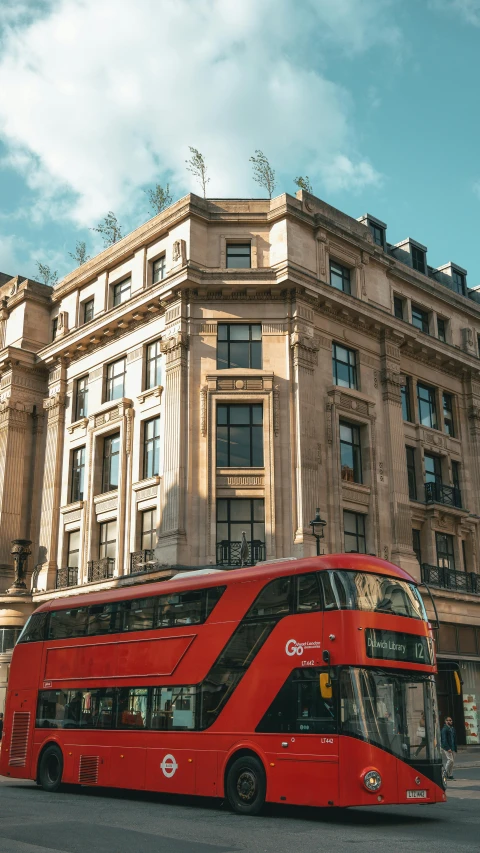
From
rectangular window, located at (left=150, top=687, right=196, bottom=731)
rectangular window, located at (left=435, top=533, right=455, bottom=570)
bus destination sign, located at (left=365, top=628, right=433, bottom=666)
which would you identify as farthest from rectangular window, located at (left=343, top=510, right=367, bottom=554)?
bus destination sign, located at (left=365, top=628, right=433, bottom=666)

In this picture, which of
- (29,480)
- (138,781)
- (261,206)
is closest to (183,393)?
(261,206)

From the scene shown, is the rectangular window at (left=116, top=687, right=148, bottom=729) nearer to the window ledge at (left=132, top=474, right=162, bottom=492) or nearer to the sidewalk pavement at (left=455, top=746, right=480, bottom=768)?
the sidewalk pavement at (left=455, top=746, right=480, bottom=768)

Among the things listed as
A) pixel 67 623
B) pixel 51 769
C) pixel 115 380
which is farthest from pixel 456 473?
pixel 51 769

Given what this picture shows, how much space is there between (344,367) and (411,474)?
234 inches

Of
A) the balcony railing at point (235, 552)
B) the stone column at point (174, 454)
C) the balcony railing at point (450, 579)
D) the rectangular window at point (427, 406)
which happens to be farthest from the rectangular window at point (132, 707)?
the rectangular window at point (427, 406)

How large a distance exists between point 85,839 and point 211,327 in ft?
77.0

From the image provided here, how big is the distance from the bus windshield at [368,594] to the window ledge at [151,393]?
65.2ft

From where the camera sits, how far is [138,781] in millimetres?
16422

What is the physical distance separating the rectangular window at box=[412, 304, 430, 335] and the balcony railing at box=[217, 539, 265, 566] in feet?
50.8

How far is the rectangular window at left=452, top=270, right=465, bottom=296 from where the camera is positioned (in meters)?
44.9

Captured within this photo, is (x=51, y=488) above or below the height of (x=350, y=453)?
below

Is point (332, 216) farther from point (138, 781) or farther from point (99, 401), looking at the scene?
point (138, 781)

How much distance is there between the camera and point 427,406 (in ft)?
129

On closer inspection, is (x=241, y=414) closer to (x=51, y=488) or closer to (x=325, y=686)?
(x=51, y=488)
